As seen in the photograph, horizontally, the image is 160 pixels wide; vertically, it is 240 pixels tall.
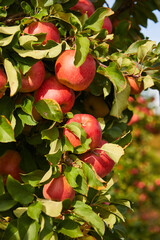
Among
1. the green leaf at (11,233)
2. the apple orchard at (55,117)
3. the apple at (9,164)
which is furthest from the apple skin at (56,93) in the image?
the green leaf at (11,233)

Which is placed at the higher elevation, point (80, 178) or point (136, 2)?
point (136, 2)

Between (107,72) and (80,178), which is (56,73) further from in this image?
(80,178)

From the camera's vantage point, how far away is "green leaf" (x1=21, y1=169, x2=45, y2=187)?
2.64ft

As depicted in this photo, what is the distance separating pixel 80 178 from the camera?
0.81m

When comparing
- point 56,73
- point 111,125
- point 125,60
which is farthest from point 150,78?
point 56,73

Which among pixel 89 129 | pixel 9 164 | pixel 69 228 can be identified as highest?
pixel 89 129

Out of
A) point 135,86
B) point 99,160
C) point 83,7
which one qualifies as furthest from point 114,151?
point 83,7

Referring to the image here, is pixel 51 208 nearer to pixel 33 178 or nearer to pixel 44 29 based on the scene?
pixel 33 178

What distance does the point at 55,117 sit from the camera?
0.82m

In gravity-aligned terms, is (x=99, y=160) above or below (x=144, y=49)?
below

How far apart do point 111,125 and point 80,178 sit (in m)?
0.33

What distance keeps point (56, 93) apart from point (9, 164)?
0.92 ft

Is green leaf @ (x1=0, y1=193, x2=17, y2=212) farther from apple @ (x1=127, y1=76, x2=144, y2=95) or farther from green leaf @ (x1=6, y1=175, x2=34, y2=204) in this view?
apple @ (x1=127, y1=76, x2=144, y2=95)

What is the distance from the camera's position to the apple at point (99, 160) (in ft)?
2.95
